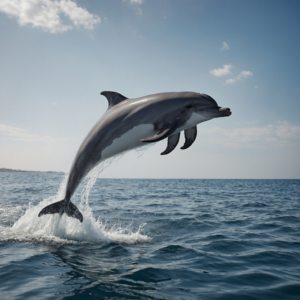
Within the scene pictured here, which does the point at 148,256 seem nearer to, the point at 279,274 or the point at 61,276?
the point at 61,276

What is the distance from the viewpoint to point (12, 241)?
7.50 m

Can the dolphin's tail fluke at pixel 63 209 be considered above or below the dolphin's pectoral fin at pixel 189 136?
below

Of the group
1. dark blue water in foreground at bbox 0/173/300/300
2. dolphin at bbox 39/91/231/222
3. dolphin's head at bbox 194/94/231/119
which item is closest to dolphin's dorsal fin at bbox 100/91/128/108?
dolphin at bbox 39/91/231/222

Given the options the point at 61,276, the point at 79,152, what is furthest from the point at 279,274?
the point at 79,152

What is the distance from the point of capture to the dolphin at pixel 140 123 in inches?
211

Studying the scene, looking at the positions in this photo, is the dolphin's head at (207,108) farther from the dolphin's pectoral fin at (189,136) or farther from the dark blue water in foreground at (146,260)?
the dark blue water in foreground at (146,260)

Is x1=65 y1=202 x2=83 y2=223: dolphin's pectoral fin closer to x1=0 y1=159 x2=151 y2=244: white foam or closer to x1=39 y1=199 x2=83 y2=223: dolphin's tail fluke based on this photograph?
x1=39 y1=199 x2=83 y2=223: dolphin's tail fluke

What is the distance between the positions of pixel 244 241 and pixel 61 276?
5.53 meters

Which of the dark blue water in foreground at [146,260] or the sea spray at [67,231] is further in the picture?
the sea spray at [67,231]

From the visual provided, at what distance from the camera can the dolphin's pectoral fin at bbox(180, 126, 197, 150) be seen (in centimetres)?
604

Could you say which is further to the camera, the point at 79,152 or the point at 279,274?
the point at 79,152

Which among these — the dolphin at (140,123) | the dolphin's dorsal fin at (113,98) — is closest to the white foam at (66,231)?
the dolphin at (140,123)

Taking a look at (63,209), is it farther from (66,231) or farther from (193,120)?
(193,120)

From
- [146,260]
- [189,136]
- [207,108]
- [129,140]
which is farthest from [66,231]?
[207,108]
